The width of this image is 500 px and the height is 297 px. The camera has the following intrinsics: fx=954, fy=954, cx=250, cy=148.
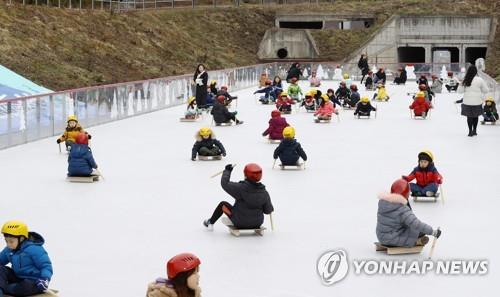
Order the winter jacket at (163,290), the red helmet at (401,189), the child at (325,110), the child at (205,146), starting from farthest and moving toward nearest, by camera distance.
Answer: the child at (325,110)
the child at (205,146)
the red helmet at (401,189)
the winter jacket at (163,290)

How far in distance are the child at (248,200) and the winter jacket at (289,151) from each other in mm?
6284

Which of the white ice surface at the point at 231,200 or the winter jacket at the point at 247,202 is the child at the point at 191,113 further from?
the winter jacket at the point at 247,202

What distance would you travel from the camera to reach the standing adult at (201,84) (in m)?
31.0

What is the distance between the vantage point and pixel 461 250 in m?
11.2

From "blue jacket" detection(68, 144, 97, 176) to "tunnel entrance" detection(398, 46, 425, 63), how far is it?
52113 millimetres

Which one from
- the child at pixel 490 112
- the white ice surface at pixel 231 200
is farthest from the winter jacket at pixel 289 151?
the child at pixel 490 112

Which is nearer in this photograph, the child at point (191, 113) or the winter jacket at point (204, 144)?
the winter jacket at point (204, 144)

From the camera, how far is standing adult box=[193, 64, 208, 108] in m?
31.0

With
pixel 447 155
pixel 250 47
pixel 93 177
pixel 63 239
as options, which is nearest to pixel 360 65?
pixel 250 47

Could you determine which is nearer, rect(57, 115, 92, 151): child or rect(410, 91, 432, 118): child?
rect(57, 115, 92, 151): child

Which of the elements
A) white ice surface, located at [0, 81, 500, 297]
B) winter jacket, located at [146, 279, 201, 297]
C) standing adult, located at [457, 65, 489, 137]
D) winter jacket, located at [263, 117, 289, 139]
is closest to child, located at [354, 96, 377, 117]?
white ice surface, located at [0, 81, 500, 297]

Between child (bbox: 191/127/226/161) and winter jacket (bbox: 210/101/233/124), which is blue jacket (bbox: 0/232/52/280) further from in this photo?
winter jacket (bbox: 210/101/233/124)

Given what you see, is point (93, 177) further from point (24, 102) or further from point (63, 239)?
point (24, 102)

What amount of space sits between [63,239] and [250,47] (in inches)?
2198
